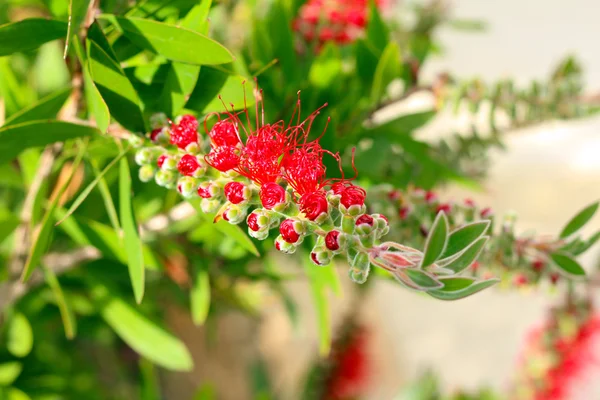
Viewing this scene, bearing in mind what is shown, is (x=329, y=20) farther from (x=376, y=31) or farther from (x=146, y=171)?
(x=146, y=171)

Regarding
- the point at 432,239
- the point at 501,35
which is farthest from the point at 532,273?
the point at 501,35

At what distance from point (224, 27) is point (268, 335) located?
93 cm

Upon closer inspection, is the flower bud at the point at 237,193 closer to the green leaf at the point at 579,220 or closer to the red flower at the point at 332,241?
the red flower at the point at 332,241

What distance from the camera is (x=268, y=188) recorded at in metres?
0.23

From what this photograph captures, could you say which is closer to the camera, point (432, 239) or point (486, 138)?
point (432, 239)

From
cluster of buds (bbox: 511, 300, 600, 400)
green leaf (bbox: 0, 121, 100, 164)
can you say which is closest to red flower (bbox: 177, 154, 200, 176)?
green leaf (bbox: 0, 121, 100, 164)

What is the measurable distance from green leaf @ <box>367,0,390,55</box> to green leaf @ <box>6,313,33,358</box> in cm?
43

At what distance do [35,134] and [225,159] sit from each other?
142 mm

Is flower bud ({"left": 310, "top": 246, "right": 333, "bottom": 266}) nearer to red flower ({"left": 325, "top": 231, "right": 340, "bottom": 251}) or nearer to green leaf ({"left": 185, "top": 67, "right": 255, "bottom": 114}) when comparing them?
red flower ({"left": 325, "top": 231, "right": 340, "bottom": 251})

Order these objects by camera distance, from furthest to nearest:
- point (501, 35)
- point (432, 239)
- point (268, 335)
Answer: point (268, 335)
point (501, 35)
point (432, 239)

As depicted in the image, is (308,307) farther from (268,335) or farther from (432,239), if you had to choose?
(432,239)

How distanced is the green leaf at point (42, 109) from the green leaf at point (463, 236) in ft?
0.90

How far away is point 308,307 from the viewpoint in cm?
154

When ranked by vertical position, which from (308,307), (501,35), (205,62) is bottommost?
(308,307)
